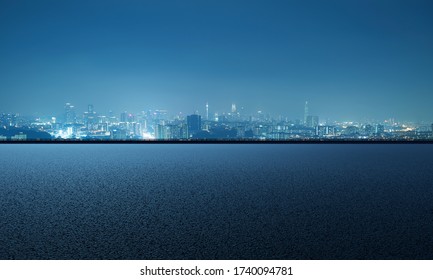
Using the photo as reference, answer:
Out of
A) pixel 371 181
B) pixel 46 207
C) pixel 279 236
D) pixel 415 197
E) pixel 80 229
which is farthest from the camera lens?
pixel 371 181

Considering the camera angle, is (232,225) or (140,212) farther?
(140,212)

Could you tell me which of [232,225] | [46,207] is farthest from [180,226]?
[46,207]

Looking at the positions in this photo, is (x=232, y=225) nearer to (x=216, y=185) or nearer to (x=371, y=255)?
(x=371, y=255)

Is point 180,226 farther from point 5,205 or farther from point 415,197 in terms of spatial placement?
point 415,197

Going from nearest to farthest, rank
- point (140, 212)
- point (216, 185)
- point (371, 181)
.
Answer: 1. point (140, 212)
2. point (216, 185)
3. point (371, 181)

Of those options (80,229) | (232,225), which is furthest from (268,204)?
(80,229)
